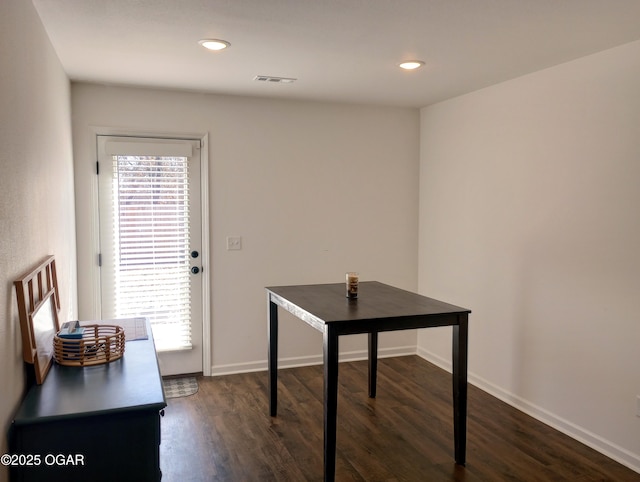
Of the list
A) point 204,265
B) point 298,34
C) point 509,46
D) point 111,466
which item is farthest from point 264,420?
point 509,46

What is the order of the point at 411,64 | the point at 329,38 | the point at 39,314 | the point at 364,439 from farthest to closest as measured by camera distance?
the point at 411,64 < the point at 364,439 < the point at 329,38 < the point at 39,314

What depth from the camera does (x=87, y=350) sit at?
7.88 feet

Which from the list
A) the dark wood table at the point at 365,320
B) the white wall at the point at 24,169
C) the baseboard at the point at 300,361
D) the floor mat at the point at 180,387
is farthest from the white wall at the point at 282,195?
the dark wood table at the point at 365,320

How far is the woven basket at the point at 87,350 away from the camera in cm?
236

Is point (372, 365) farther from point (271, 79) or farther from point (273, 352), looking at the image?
point (271, 79)

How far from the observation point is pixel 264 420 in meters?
3.56

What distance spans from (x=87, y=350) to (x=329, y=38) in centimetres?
196

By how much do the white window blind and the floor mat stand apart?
263mm

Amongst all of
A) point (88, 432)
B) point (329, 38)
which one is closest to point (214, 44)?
point (329, 38)

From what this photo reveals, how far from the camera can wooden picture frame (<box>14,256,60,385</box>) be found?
6.62 ft

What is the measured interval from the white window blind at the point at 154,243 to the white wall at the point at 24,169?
861 mm

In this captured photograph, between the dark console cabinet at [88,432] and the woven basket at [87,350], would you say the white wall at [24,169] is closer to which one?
the dark console cabinet at [88,432]

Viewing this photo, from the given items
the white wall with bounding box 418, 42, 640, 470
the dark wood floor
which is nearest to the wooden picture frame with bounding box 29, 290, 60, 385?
the dark wood floor

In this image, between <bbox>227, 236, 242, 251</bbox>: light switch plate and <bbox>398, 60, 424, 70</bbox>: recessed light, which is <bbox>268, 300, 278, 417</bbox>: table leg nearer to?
<bbox>227, 236, 242, 251</bbox>: light switch plate
